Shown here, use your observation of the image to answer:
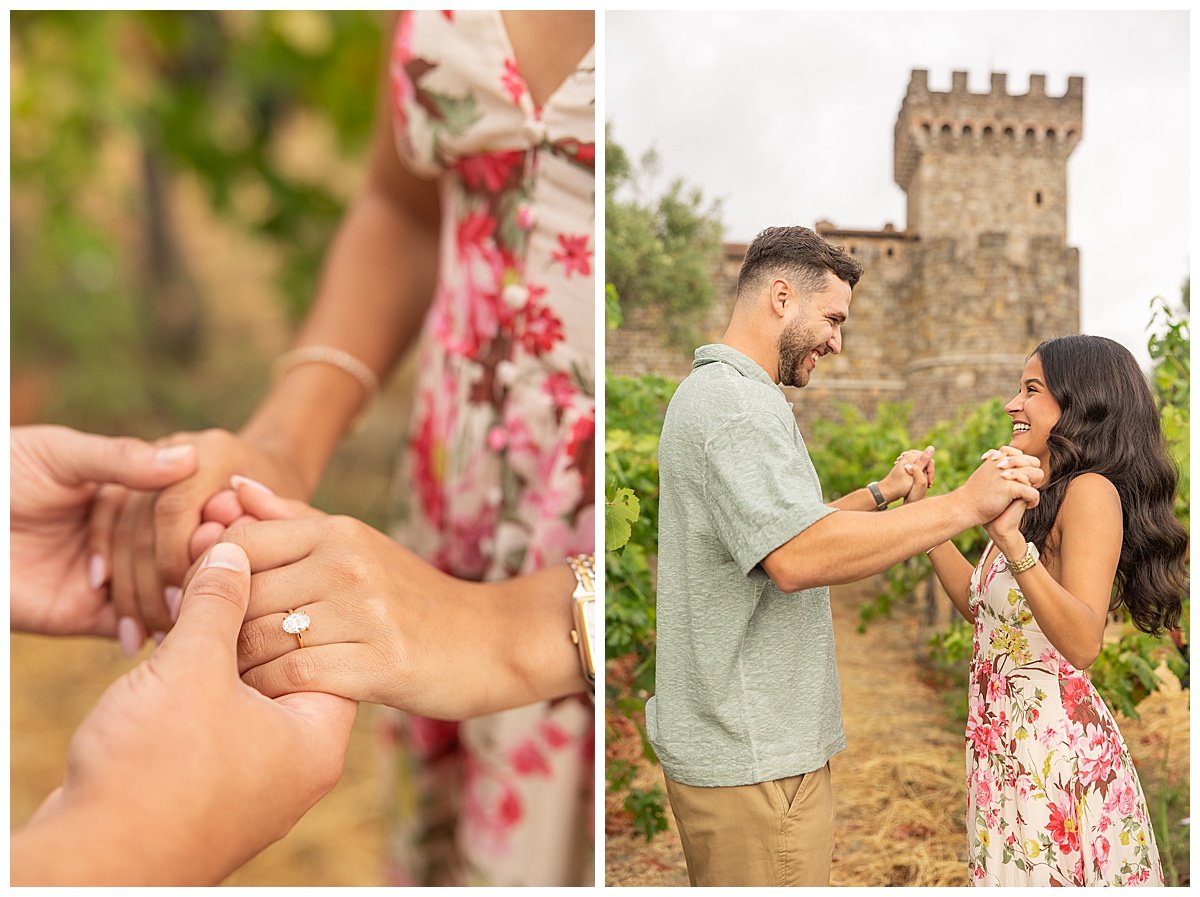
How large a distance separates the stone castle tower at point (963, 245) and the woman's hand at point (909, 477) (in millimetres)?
130

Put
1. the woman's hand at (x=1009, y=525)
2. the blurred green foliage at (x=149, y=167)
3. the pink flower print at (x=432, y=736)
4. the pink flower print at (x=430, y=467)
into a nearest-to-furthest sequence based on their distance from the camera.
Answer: the woman's hand at (x=1009, y=525) → the pink flower print at (x=430, y=467) → the pink flower print at (x=432, y=736) → the blurred green foliage at (x=149, y=167)

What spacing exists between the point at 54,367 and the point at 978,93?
3272 millimetres

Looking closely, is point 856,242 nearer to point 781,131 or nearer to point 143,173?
point 781,131

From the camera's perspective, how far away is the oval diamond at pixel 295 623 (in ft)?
3.17

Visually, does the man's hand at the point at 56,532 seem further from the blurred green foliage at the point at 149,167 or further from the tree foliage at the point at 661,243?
the blurred green foliage at the point at 149,167

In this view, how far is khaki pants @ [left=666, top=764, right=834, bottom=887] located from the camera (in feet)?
3.24

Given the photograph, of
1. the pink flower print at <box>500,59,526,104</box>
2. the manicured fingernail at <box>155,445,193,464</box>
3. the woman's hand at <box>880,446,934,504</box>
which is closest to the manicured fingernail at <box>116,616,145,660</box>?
the manicured fingernail at <box>155,445,193,464</box>

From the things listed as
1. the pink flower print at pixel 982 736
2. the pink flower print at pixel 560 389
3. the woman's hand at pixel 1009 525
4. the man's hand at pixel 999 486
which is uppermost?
the pink flower print at pixel 560 389

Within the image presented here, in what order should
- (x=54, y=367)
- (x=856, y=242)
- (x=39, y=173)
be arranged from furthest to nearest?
(x=54, y=367) < (x=39, y=173) < (x=856, y=242)

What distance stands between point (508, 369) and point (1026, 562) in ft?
2.07

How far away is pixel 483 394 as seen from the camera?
4.15 feet

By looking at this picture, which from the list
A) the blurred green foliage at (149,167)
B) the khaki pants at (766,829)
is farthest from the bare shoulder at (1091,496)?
the blurred green foliage at (149,167)

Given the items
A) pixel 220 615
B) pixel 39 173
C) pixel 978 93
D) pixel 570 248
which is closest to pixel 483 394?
pixel 570 248

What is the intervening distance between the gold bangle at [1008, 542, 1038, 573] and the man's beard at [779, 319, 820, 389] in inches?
11.4
